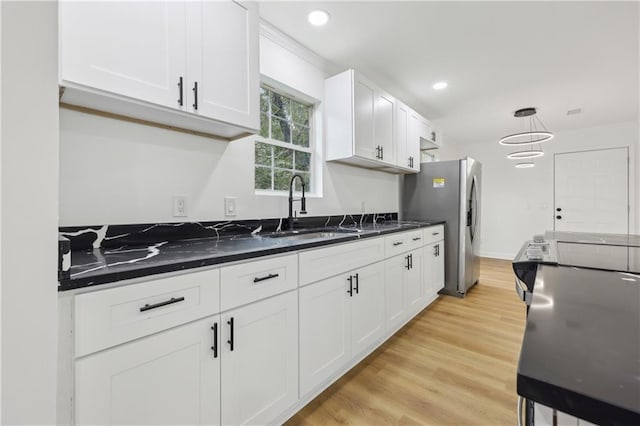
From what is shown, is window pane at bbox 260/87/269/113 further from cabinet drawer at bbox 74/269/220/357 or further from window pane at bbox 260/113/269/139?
cabinet drawer at bbox 74/269/220/357

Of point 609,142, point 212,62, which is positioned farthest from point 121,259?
point 609,142

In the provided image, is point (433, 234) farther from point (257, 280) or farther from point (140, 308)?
point (140, 308)

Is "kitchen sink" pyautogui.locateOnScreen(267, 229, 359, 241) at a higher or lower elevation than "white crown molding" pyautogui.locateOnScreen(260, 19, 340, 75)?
lower

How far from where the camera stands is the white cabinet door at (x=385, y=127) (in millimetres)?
2705

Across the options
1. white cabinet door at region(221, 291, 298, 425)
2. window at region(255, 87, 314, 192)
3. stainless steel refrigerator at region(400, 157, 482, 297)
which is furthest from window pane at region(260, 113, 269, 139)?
stainless steel refrigerator at region(400, 157, 482, 297)

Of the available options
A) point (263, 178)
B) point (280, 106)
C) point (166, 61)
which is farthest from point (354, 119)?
point (166, 61)

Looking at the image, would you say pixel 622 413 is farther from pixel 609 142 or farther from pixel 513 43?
pixel 609 142

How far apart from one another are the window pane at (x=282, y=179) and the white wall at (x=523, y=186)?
5.09m

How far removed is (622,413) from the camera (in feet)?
1.00

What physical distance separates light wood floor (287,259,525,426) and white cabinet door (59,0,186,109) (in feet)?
5.74

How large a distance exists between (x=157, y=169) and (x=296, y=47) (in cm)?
153

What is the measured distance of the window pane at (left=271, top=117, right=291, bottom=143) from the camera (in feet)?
7.48

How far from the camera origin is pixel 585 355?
412 mm

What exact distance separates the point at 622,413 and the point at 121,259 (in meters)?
1.30
